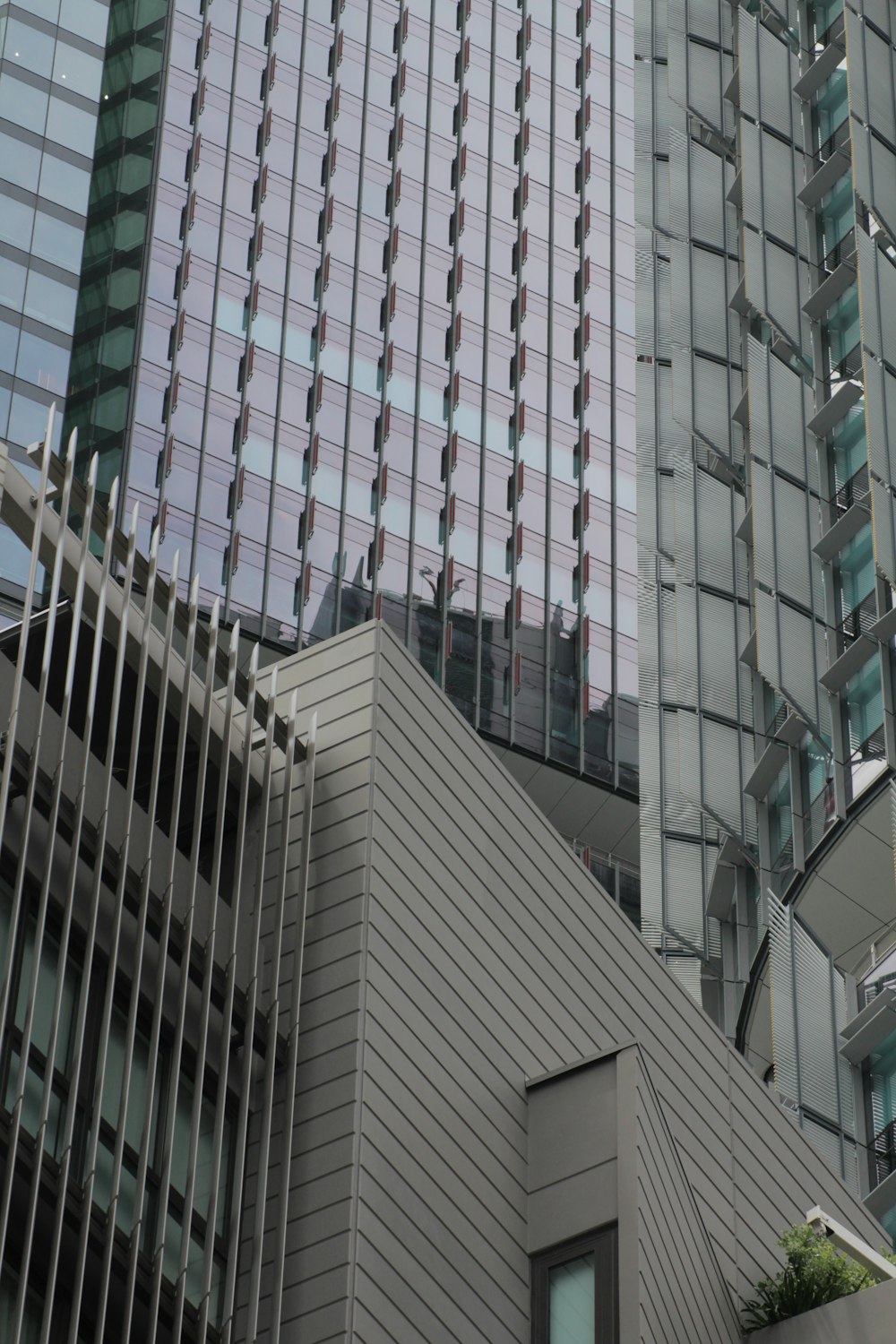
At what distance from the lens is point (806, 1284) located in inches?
930

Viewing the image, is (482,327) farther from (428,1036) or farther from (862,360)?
(428,1036)

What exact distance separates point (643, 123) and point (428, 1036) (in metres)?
47.5

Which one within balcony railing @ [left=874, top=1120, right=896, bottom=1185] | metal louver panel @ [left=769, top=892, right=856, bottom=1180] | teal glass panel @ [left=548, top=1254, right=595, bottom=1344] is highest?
metal louver panel @ [left=769, top=892, right=856, bottom=1180]

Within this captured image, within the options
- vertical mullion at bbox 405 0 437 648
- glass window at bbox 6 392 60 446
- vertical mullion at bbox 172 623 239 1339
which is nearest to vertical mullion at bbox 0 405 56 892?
vertical mullion at bbox 172 623 239 1339

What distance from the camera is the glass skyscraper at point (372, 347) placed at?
69.2 m

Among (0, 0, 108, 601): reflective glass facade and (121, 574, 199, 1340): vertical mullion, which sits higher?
(0, 0, 108, 601): reflective glass facade

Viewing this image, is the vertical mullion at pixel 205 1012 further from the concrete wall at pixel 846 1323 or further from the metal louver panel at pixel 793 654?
the metal louver panel at pixel 793 654

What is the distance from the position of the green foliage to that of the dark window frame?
321cm

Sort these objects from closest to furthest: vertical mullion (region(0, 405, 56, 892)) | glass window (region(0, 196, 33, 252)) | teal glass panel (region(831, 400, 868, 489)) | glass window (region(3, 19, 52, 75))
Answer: vertical mullion (region(0, 405, 56, 892))
teal glass panel (region(831, 400, 868, 489))
glass window (region(0, 196, 33, 252))
glass window (region(3, 19, 52, 75))

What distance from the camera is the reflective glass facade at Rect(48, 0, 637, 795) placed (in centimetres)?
6919

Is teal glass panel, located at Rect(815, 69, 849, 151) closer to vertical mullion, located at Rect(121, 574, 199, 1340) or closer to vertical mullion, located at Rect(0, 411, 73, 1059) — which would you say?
vertical mullion, located at Rect(121, 574, 199, 1340)

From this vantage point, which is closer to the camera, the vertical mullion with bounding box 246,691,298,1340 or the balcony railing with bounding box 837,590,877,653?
the vertical mullion with bounding box 246,691,298,1340

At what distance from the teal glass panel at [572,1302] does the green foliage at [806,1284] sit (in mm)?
3160

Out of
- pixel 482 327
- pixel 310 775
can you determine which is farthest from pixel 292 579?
pixel 310 775
